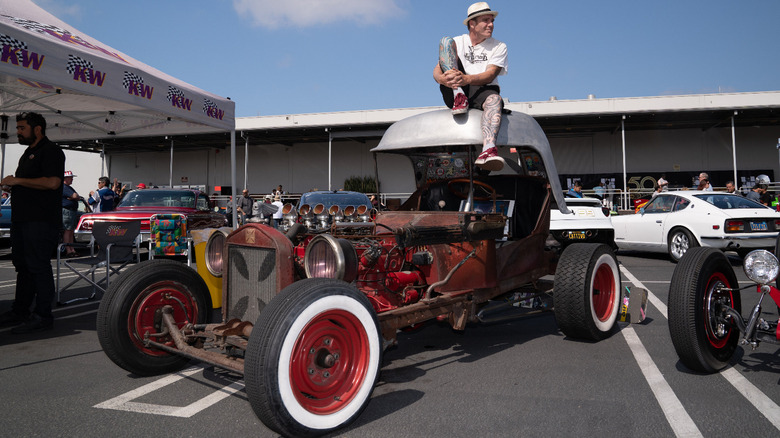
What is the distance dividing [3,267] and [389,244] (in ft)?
32.2

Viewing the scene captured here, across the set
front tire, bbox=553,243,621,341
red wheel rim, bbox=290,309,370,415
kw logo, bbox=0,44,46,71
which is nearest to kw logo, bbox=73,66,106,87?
kw logo, bbox=0,44,46,71

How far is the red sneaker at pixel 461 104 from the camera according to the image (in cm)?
418

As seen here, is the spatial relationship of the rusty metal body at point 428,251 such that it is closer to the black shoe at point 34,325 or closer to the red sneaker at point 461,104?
the red sneaker at point 461,104

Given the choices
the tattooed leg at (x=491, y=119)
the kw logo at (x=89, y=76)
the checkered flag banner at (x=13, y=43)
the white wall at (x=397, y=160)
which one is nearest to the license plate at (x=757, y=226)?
the tattooed leg at (x=491, y=119)

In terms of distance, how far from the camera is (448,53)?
4.53m

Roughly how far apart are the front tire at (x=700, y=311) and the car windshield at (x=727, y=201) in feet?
23.7

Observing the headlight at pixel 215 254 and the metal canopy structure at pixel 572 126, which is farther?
the metal canopy structure at pixel 572 126

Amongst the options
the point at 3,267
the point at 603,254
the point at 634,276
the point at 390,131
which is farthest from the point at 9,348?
the point at 634,276

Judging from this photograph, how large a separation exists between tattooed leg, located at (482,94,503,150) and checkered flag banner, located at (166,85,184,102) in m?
4.22

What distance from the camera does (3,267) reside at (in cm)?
1010

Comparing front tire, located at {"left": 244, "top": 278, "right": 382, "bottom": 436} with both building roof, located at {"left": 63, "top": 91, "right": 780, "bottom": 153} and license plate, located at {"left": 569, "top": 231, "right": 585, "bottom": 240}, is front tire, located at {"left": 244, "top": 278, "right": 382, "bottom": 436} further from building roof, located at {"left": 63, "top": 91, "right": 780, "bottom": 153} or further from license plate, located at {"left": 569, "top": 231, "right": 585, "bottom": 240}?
building roof, located at {"left": 63, "top": 91, "right": 780, "bottom": 153}

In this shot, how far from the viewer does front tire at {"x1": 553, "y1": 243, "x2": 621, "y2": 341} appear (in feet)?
14.6

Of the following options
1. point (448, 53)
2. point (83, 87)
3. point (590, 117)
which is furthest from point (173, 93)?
point (590, 117)

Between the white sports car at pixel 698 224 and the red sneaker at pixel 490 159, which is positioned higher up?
the red sneaker at pixel 490 159
